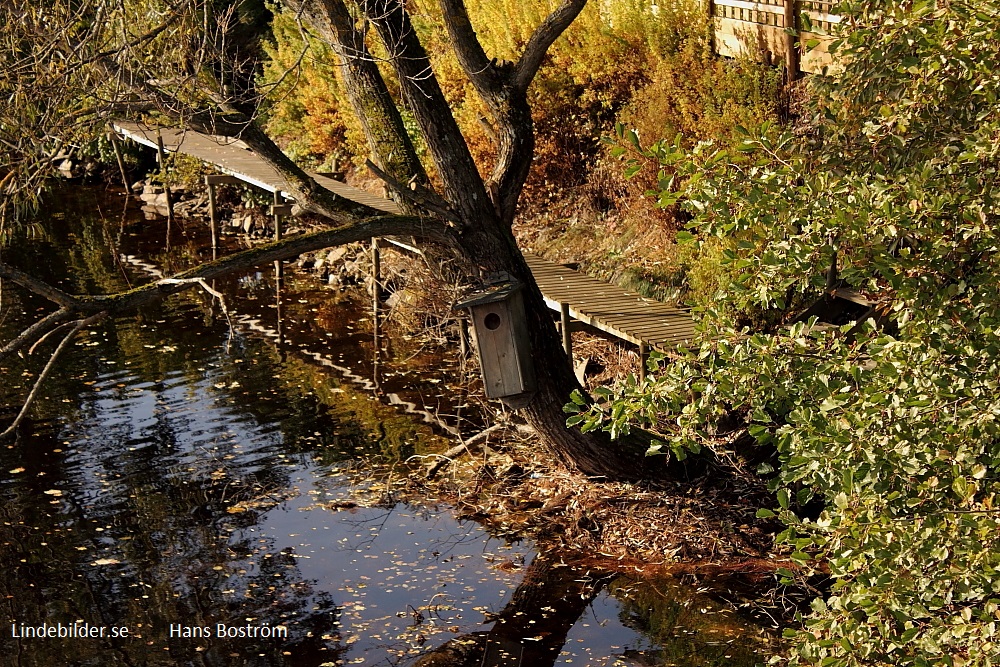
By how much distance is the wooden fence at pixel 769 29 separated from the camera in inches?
457

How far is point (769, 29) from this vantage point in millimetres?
12523

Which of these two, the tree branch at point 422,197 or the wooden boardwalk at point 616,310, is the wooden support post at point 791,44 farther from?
the tree branch at point 422,197

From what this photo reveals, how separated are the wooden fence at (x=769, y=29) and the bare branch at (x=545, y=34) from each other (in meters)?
3.92

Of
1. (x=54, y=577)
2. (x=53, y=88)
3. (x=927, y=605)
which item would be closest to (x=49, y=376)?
(x=54, y=577)

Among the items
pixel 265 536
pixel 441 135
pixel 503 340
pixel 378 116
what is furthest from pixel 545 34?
pixel 265 536

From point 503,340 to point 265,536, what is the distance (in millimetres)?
2585

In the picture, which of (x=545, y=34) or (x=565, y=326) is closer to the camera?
(x=545, y=34)

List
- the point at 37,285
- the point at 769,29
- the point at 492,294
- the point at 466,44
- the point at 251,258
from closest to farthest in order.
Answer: the point at 37,285, the point at 251,258, the point at 492,294, the point at 466,44, the point at 769,29

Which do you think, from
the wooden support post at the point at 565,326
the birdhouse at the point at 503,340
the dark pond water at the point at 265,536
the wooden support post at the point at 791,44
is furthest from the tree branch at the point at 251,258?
the wooden support post at the point at 791,44

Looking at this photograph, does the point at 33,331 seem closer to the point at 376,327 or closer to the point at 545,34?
the point at 545,34

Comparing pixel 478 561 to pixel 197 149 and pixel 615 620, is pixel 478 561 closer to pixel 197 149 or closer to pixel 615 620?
pixel 615 620

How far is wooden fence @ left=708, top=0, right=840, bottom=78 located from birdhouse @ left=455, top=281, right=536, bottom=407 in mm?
4807

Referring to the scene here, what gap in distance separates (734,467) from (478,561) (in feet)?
6.42

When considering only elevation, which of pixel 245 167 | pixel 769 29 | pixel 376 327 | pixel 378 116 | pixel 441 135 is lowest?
pixel 376 327
